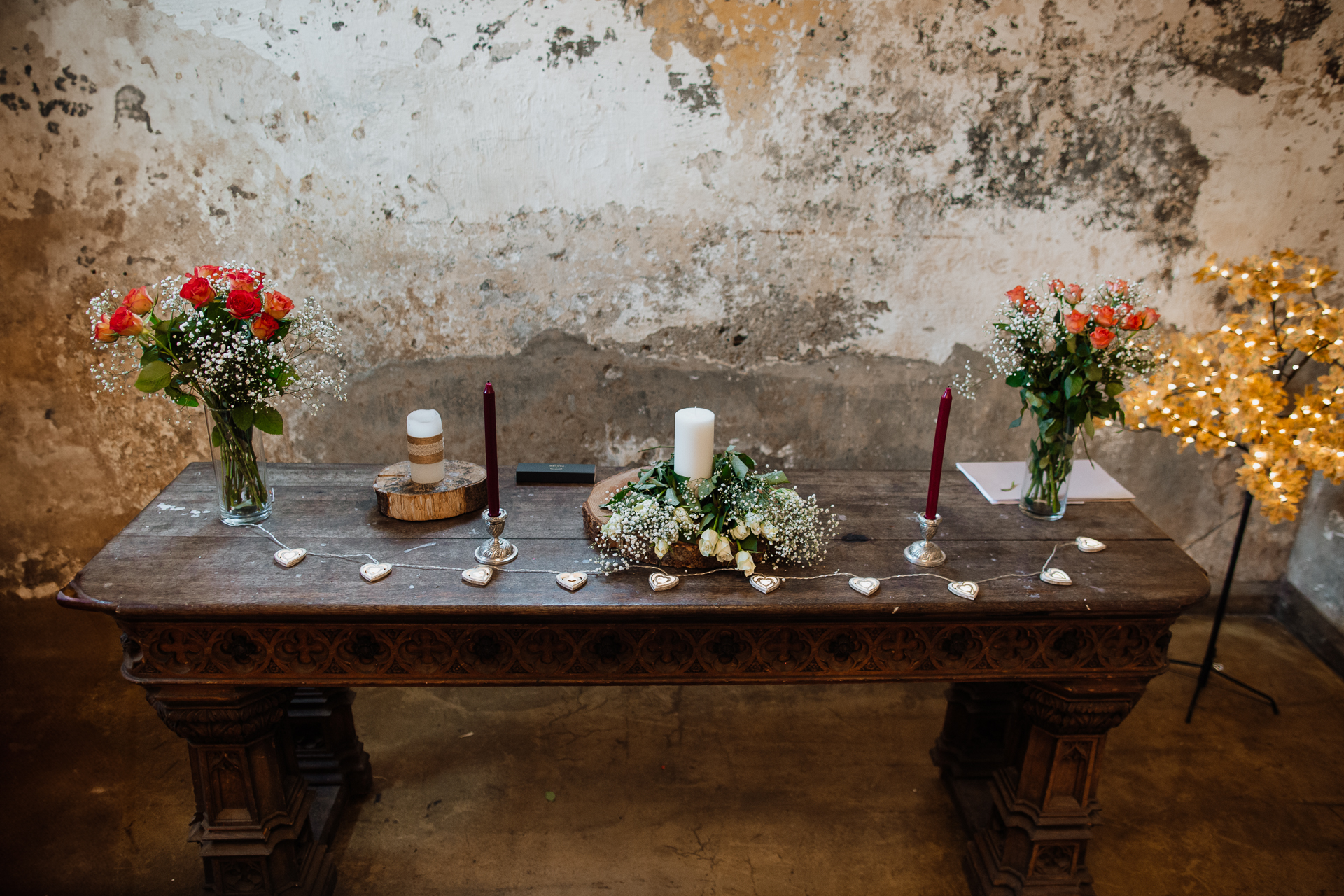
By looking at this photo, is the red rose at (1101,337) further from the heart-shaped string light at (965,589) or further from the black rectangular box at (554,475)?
the black rectangular box at (554,475)

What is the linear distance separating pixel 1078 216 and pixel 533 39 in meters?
2.14

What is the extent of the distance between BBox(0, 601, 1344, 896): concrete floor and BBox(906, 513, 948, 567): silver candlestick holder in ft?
3.46

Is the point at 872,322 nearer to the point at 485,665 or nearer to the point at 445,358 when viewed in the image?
the point at 445,358

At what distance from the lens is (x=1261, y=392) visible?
2664 mm

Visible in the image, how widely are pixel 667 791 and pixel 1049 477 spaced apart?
62.6 inches

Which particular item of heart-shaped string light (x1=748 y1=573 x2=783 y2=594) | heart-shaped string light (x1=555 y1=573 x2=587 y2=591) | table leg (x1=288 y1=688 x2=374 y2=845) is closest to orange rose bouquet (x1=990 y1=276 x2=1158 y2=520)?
heart-shaped string light (x1=748 y1=573 x2=783 y2=594)

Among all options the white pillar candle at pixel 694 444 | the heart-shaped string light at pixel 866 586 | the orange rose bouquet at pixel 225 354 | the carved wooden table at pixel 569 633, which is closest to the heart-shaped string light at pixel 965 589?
the carved wooden table at pixel 569 633

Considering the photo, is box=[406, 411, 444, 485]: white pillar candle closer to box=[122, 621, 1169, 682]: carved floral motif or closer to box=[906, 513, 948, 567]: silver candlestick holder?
box=[122, 621, 1169, 682]: carved floral motif

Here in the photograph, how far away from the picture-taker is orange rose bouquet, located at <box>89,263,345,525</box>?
1.93 metres

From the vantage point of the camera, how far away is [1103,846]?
250cm

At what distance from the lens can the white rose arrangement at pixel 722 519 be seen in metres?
1.94

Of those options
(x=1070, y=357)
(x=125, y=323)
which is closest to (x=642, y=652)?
(x=1070, y=357)

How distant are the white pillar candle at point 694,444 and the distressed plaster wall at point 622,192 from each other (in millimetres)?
1184

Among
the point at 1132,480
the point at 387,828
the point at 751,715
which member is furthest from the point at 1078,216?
the point at 387,828
